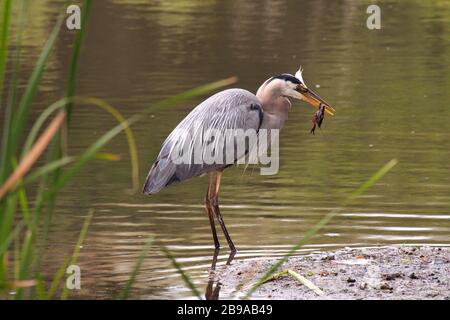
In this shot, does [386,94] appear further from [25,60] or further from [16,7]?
[16,7]

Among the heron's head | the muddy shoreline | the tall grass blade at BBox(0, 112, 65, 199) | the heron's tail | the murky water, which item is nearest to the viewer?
the tall grass blade at BBox(0, 112, 65, 199)

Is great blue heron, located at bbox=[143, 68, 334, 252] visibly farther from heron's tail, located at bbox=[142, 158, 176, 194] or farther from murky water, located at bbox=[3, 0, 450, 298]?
murky water, located at bbox=[3, 0, 450, 298]

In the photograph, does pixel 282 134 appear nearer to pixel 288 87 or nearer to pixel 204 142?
pixel 288 87

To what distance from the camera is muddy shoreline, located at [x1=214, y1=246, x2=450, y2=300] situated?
6816mm

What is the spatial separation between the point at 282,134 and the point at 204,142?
485 centimetres

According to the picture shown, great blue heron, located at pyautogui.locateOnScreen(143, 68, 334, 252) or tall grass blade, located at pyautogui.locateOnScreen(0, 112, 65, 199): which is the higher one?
tall grass blade, located at pyautogui.locateOnScreen(0, 112, 65, 199)

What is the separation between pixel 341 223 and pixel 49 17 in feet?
61.3

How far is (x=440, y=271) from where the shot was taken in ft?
24.1

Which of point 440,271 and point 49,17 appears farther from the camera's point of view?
point 49,17

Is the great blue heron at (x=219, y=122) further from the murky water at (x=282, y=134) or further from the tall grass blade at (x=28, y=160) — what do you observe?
the tall grass blade at (x=28, y=160)

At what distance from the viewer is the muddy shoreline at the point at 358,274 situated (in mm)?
6816

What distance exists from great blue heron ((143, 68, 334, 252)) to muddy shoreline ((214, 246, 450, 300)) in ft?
2.73

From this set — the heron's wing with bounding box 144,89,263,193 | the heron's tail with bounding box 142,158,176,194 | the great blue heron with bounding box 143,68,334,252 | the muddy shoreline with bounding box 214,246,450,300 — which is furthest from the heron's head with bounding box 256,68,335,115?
the muddy shoreline with bounding box 214,246,450,300
